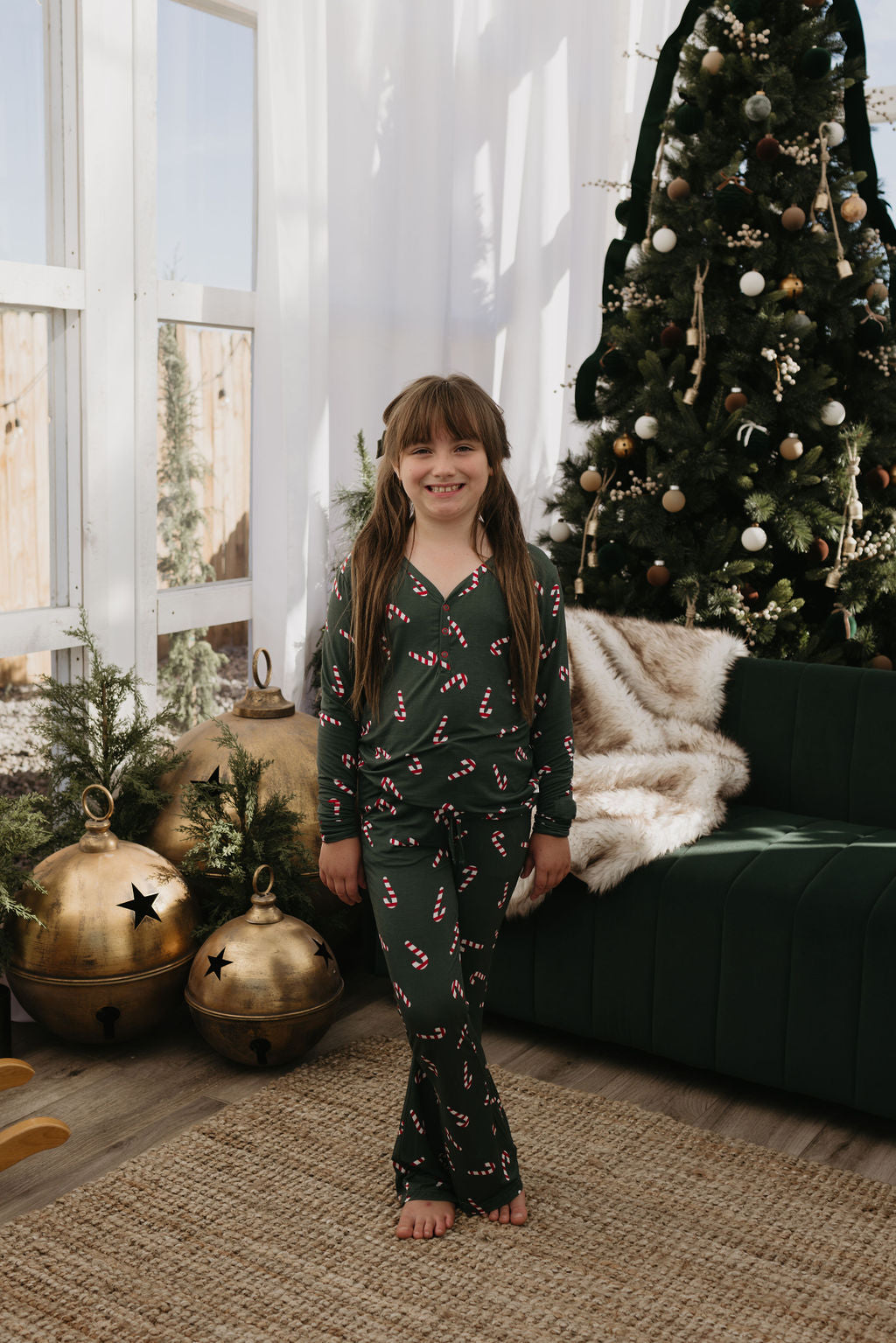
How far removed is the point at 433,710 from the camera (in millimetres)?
1685

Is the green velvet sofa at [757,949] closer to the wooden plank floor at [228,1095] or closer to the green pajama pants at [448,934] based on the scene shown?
the wooden plank floor at [228,1095]

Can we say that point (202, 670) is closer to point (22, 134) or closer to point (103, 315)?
point (103, 315)

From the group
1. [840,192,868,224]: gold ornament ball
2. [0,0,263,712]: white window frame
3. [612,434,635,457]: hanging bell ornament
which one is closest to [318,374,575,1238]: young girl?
[0,0,263,712]: white window frame

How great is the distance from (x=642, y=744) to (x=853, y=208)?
145cm

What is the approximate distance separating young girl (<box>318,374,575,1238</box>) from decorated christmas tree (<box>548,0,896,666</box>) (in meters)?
1.47

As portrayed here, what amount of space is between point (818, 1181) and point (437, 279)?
259 centimetres

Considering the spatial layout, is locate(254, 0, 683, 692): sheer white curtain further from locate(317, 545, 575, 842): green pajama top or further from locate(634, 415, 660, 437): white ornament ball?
locate(317, 545, 575, 842): green pajama top

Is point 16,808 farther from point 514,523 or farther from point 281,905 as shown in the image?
point 514,523

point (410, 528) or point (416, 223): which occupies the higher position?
point (416, 223)

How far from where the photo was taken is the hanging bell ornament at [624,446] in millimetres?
3252

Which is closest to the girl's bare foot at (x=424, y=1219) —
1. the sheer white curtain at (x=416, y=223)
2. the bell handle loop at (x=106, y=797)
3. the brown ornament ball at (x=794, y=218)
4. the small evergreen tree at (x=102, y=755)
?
the bell handle loop at (x=106, y=797)

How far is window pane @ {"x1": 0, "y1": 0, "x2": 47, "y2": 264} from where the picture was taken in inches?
104

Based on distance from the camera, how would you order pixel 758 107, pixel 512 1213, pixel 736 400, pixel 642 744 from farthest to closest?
pixel 736 400, pixel 758 107, pixel 642 744, pixel 512 1213

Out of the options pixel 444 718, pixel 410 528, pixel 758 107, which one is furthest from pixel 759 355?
pixel 444 718
